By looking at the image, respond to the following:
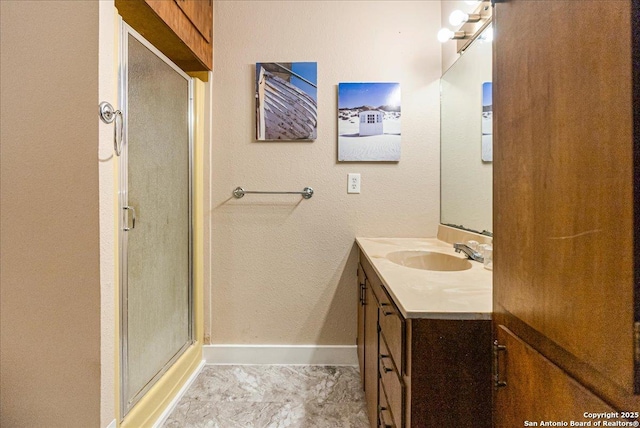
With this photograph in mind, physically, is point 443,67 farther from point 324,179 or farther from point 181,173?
point 181,173

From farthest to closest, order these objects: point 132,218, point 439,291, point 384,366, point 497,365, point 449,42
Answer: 1. point 449,42
2. point 132,218
3. point 384,366
4. point 439,291
5. point 497,365

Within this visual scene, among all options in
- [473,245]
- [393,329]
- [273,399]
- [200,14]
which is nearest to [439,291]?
[393,329]

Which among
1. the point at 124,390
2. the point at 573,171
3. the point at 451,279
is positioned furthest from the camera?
the point at 124,390

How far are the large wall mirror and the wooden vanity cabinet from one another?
1.44 m

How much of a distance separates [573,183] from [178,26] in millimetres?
1694

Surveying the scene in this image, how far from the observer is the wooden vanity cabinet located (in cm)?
128

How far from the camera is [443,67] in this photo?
1.91 meters

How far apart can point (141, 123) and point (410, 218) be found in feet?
5.10

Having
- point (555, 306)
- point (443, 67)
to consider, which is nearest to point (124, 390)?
point (555, 306)

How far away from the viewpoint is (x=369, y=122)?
1.93m

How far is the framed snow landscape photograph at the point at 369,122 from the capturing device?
1.92 meters

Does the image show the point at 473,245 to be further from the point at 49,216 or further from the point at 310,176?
the point at 49,216

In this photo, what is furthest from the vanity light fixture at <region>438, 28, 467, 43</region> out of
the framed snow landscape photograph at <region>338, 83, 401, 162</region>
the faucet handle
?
the faucet handle

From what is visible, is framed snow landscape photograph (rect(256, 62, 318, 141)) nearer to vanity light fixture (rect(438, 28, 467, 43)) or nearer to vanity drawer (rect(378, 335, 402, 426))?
vanity light fixture (rect(438, 28, 467, 43))
